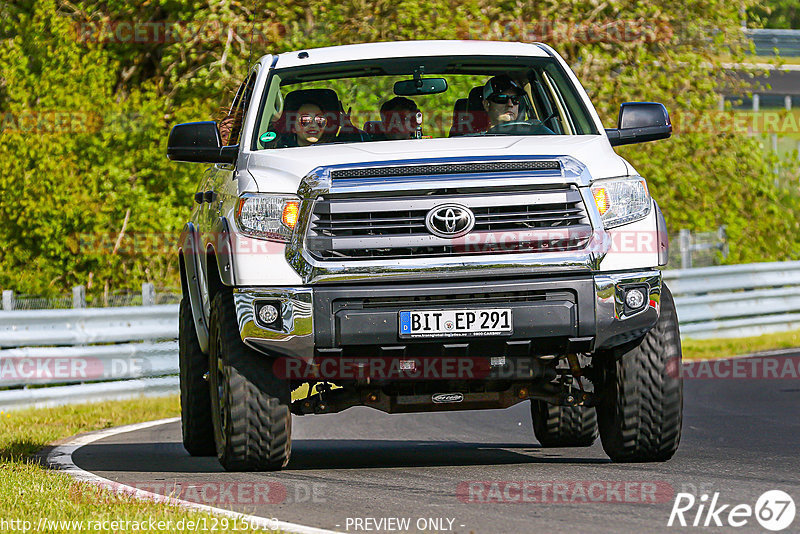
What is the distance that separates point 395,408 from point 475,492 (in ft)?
3.19

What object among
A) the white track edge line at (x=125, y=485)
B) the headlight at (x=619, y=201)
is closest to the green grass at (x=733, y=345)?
the white track edge line at (x=125, y=485)

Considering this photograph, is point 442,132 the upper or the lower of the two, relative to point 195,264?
upper

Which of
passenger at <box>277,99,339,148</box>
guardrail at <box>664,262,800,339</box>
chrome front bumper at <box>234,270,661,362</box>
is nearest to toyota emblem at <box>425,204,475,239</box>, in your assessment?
chrome front bumper at <box>234,270,661,362</box>

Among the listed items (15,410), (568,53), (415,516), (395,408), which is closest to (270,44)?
(568,53)

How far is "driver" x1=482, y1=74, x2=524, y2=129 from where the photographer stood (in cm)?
833

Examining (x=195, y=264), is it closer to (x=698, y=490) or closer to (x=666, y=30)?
(x=698, y=490)

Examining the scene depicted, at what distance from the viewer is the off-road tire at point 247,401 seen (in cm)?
729

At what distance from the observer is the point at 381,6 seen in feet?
74.9

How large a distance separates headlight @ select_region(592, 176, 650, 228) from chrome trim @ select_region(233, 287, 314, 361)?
1443mm

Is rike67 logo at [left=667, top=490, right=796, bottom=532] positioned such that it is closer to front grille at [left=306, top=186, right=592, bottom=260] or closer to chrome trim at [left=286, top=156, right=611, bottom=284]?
chrome trim at [left=286, top=156, right=611, bottom=284]

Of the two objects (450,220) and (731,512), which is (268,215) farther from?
(731,512)

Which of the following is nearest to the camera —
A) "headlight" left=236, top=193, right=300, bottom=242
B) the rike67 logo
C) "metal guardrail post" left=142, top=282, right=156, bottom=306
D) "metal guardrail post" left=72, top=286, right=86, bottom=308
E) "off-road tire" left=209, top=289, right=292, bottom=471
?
the rike67 logo

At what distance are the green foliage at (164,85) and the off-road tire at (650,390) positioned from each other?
14.4m

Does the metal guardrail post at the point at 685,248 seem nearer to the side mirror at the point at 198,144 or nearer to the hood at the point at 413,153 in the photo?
the hood at the point at 413,153
